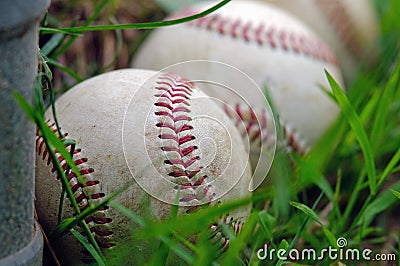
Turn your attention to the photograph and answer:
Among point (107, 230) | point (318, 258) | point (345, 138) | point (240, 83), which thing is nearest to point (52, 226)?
point (107, 230)

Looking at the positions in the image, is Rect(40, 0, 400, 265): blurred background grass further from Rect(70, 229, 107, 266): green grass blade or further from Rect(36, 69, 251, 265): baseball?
Rect(70, 229, 107, 266): green grass blade

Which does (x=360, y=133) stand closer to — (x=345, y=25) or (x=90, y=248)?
(x=90, y=248)

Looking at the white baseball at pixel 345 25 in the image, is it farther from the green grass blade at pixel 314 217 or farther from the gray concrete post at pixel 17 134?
the gray concrete post at pixel 17 134

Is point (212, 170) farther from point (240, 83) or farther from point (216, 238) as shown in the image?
point (240, 83)

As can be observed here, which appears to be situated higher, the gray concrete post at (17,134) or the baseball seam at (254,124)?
the gray concrete post at (17,134)

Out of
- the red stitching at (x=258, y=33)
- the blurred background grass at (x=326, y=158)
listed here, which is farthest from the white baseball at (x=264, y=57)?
the blurred background grass at (x=326, y=158)
